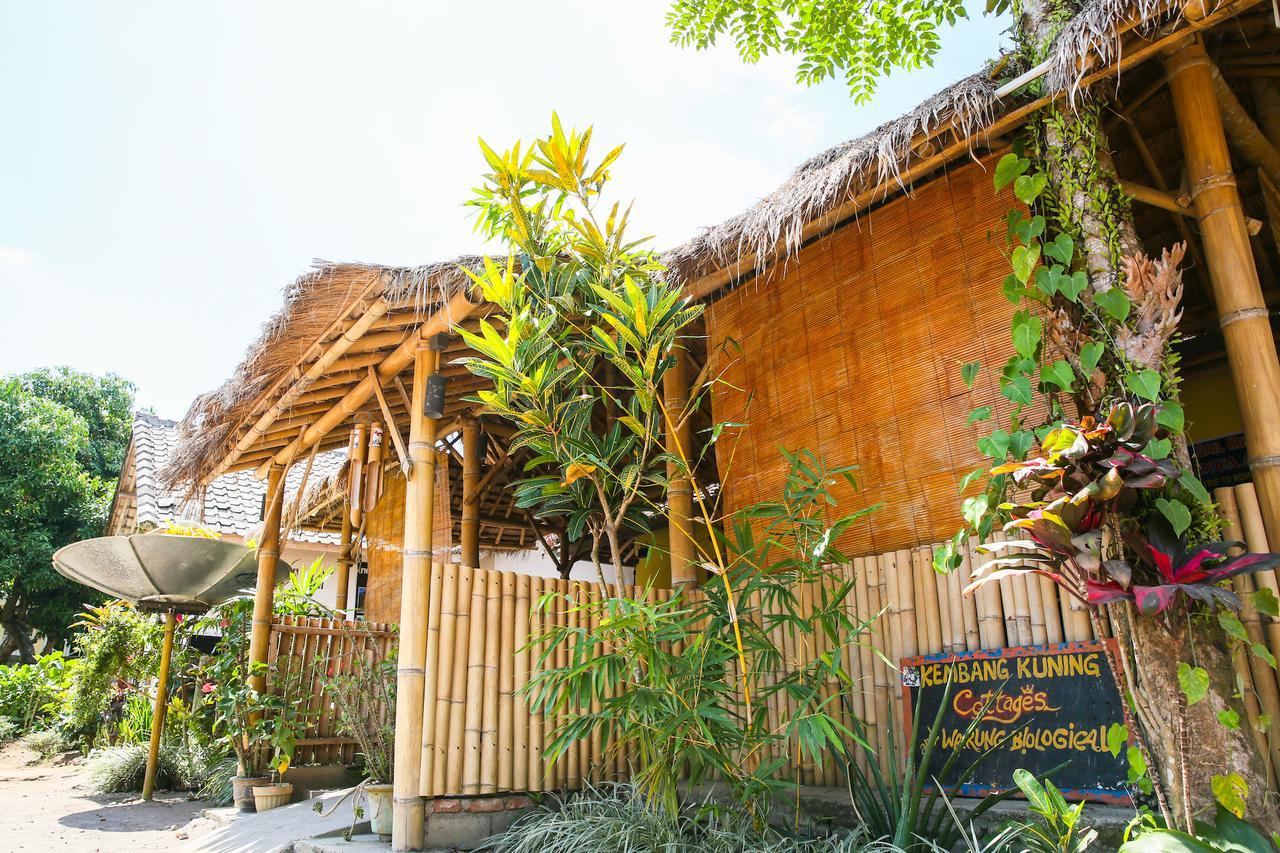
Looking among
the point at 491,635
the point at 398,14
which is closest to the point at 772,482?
the point at 491,635

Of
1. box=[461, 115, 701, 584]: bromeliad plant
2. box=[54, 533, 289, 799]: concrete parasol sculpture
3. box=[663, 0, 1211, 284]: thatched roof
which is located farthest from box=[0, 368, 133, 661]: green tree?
box=[663, 0, 1211, 284]: thatched roof

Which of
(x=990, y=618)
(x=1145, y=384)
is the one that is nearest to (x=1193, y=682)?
(x=1145, y=384)

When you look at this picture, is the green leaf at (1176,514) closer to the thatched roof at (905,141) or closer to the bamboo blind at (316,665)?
the thatched roof at (905,141)

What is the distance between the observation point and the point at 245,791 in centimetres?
534

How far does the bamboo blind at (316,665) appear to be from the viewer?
5926 millimetres

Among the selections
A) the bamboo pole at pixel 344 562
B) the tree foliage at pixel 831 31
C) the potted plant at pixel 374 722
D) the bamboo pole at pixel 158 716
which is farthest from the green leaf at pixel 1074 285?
the bamboo pole at pixel 344 562

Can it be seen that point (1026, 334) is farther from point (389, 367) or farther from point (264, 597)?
point (264, 597)

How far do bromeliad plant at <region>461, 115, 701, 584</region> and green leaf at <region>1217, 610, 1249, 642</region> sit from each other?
1.84 metres

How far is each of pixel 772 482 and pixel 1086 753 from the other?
71.5 inches

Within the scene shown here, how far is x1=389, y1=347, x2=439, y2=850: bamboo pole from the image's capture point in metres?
3.48

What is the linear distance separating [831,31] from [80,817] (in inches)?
308

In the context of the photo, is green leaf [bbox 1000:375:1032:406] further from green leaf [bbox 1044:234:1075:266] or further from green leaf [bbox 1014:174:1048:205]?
green leaf [bbox 1014:174:1048:205]

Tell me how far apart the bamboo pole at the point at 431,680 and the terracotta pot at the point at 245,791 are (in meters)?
2.51

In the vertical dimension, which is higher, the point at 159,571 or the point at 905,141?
the point at 905,141
